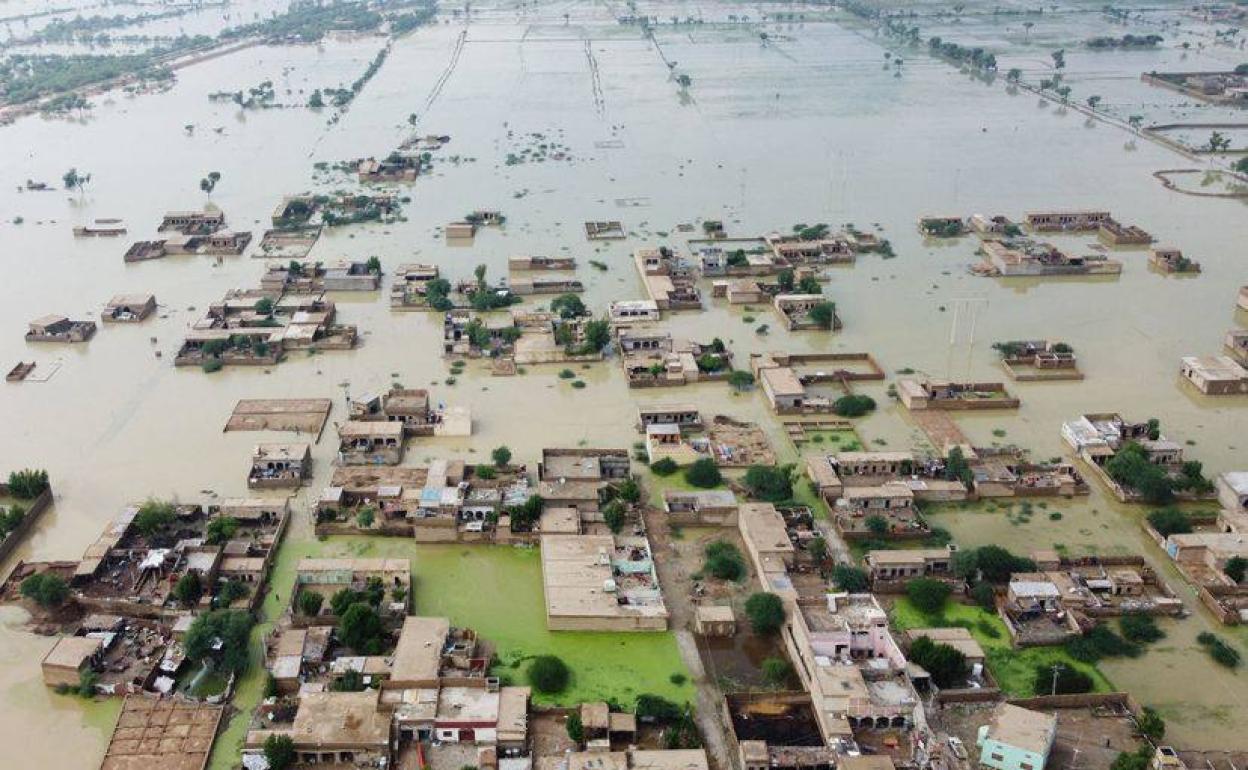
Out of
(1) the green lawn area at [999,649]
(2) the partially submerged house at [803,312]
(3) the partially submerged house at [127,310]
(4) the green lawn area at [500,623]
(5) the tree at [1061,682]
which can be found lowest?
(1) the green lawn area at [999,649]

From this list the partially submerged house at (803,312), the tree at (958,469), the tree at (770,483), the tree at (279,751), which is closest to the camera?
the tree at (279,751)

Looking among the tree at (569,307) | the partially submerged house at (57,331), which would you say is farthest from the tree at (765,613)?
the partially submerged house at (57,331)

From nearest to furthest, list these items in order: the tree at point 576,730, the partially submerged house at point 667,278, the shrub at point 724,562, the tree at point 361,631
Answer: the tree at point 576,730 → the tree at point 361,631 → the shrub at point 724,562 → the partially submerged house at point 667,278

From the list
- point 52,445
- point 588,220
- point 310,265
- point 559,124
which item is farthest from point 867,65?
point 52,445

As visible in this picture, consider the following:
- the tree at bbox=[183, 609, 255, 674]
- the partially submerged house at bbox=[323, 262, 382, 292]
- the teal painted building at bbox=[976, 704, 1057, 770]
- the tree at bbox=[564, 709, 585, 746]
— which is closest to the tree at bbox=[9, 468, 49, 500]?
the tree at bbox=[183, 609, 255, 674]

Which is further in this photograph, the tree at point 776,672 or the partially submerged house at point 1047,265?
the partially submerged house at point 1047,265

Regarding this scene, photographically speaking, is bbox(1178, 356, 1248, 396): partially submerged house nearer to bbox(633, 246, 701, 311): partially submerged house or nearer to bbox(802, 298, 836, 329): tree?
bbox(802, 298, 836, 329): tree

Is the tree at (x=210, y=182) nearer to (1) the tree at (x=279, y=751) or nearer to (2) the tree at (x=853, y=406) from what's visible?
(2) the tree at (x=853, y=406)
